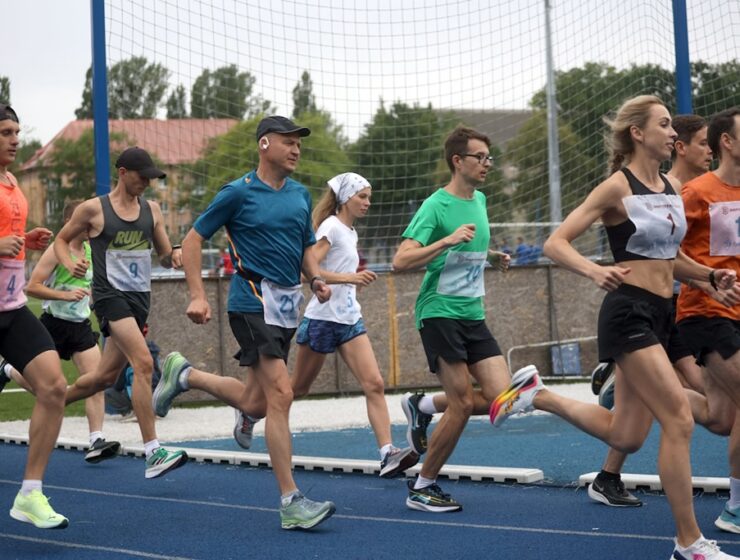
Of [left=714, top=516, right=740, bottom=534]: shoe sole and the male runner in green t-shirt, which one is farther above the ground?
the male runner in green t-shirt

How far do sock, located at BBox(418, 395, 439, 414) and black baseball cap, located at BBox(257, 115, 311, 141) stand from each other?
2077mm

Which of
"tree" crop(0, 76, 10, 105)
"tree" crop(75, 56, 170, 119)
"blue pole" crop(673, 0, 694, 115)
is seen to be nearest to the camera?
"blue pole" crop(673, 0, 694, 115)

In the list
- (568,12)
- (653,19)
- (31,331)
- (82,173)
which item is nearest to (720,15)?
(653,19)

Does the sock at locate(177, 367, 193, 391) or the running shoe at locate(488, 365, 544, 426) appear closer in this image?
the running shoe at locate(488, 365, 544, 426)

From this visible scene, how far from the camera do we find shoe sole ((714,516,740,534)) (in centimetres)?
614

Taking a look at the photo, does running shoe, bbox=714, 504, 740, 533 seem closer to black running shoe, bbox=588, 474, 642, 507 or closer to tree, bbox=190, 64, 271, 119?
black running shoe, bbox=588, 474, 642, 507

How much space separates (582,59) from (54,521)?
33.6 feet

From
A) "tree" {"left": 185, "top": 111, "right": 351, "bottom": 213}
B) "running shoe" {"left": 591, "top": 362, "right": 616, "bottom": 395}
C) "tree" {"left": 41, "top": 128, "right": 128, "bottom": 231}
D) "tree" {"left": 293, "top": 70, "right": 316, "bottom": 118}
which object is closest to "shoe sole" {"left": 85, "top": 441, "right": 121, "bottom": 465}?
"running shoe" {"left": 591, "top": 362, "right": 616, "bottom": 395}

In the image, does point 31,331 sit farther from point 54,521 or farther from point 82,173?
point 82,173

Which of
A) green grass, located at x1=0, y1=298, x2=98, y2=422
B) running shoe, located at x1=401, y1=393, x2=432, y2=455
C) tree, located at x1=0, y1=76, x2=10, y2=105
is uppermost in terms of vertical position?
tree, located at x1=0, y1=76, x2=10, y2=105

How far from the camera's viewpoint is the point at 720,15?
12312mm

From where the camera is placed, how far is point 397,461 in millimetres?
8078

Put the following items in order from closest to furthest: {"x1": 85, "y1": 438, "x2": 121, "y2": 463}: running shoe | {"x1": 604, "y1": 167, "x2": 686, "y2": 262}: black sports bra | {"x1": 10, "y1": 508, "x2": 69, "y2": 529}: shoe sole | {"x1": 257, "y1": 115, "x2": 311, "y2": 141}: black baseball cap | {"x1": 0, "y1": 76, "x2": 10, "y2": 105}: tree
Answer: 1. {"x1": 604, "y1": 167, "x2": 686, "y2": 262}: black sports bra
2. {"x1": 10, "y1": 508, "x2": 69, "y2": 529}: shoe sole
3. {"x1": 257, "y1": 115, "x2": 311, "y2": 141}: black baseball cap
4. {"x1": 85, "y1": 438, "x2": 121, "y2": 463}: running shoe
5. {"x1": 0, "y1": 76, "x2": 10, "y2": 105}: tree

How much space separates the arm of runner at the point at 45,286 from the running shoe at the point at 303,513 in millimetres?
2731
